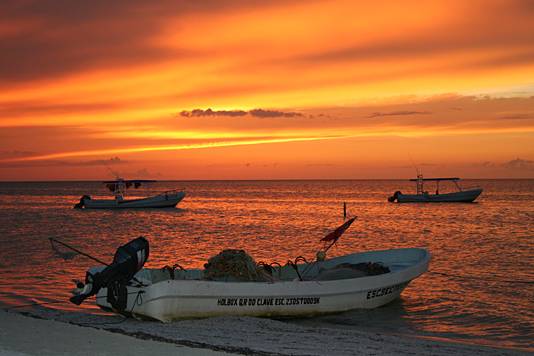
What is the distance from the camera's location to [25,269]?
21797 millimetres

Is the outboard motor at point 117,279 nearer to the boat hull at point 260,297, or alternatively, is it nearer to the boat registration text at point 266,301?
the boat hull at point 260,297

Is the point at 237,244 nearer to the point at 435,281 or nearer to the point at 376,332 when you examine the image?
the point at 435,281

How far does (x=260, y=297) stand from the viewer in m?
13.2

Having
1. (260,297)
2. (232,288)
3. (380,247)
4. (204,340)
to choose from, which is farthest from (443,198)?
(204,340)

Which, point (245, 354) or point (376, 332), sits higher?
point (245, 354)

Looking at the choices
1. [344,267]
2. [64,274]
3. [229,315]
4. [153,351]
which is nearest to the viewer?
[153,351]

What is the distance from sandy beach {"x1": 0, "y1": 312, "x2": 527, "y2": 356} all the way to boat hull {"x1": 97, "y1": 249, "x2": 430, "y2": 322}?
0.26 metres

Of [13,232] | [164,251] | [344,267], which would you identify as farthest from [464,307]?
[13,232]

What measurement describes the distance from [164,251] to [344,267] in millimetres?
15970

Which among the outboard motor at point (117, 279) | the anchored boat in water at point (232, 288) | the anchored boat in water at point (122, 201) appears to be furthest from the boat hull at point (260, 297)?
the anchored boat in water at point (122, 201)

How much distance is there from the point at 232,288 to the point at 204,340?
2.62 metres

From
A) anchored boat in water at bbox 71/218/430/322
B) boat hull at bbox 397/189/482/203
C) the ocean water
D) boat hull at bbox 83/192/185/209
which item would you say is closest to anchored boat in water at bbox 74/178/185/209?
boat hull at bbox 83/192/185/209

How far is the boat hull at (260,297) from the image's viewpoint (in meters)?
12.2

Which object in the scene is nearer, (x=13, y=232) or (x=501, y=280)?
(x=501, y=280)
